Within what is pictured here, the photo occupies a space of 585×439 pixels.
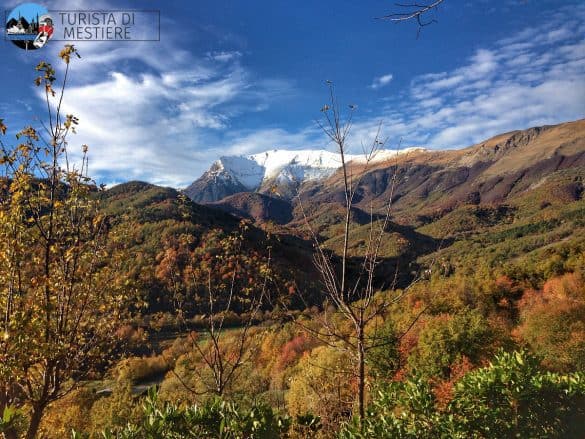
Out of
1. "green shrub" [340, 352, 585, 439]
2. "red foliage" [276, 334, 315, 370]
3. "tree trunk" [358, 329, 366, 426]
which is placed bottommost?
"red foliage" [276, 334, 315, 370]

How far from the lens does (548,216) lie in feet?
607

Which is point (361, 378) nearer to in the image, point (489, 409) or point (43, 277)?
point (489, 409)

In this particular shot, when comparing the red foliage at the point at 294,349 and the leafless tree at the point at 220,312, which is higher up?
the leafless tree at the point at 220,312

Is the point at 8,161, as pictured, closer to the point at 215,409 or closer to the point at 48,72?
the point at 48,72

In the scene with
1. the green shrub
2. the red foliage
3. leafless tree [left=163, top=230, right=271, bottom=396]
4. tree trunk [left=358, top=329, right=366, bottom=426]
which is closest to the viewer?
tree trunk [left=358, top=329, right=366, bottom=426]

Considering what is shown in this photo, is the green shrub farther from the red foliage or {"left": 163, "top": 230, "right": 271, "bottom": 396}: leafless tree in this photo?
the red foliage

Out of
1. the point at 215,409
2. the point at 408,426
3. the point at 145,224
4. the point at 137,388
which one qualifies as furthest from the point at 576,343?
the point at 145,224

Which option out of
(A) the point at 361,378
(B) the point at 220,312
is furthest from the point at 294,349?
(A) the point at 361,378

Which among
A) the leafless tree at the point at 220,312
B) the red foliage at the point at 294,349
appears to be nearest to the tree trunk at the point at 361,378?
the leafless tree at the point at 220,312

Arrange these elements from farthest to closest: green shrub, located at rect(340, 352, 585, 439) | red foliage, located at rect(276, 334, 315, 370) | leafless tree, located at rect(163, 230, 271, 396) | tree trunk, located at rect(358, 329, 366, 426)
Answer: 1. red foliage, located at rect(276, 334, 315, 370)
2. leafless tree, located at rect(163, 230, 271, 396)
3. green shrub, located at rect(340, 352, 585, 439)
4. tree trunk, located at rect(358, 329, 366, 426)

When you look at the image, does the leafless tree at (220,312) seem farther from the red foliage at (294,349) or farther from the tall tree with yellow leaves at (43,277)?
the red foliage at (294,349)

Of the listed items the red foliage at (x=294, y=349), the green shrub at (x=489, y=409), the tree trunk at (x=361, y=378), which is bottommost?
the red foliage at (x=294, y=349)

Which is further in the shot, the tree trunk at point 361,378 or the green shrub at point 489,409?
the green shrub at point 489,409

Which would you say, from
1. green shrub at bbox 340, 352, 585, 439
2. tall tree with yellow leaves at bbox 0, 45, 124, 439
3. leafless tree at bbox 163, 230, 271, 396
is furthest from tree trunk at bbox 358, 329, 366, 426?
tall tree with yellow leaves at bbox 0, 45, 124, 439
